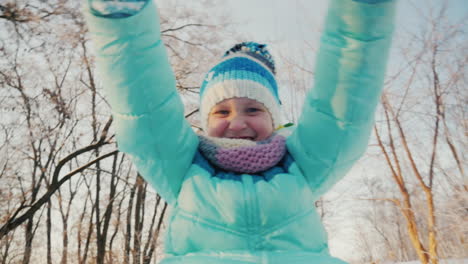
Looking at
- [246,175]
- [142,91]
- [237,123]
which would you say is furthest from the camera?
[237,123]

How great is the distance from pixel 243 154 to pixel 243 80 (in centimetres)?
35

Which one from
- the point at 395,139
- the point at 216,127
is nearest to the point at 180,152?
the point at 216,127

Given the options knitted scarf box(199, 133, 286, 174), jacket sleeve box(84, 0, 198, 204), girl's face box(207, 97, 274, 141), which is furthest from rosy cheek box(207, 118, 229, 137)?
jacket sleeve box(84, 0, 198, 204)

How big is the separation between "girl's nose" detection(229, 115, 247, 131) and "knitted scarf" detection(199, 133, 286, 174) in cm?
7

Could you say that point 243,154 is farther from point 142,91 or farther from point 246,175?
point 142,91

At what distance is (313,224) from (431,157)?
6.83 meters

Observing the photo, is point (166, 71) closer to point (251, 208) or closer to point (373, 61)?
point (251, 208)

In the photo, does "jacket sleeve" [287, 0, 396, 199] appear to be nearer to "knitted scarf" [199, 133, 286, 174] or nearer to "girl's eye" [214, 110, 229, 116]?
"knitted scarf" [199, 133, 286, 174]

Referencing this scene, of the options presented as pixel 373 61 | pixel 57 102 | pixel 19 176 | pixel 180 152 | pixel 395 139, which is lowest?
pixel 180 152

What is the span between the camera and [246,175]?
3.78 ft

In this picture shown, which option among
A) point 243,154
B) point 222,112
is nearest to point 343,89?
→ point 243,154

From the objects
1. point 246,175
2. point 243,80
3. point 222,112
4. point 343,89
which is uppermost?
point 243,80

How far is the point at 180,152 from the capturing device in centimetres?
114

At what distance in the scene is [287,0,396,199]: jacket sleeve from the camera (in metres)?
0.93
